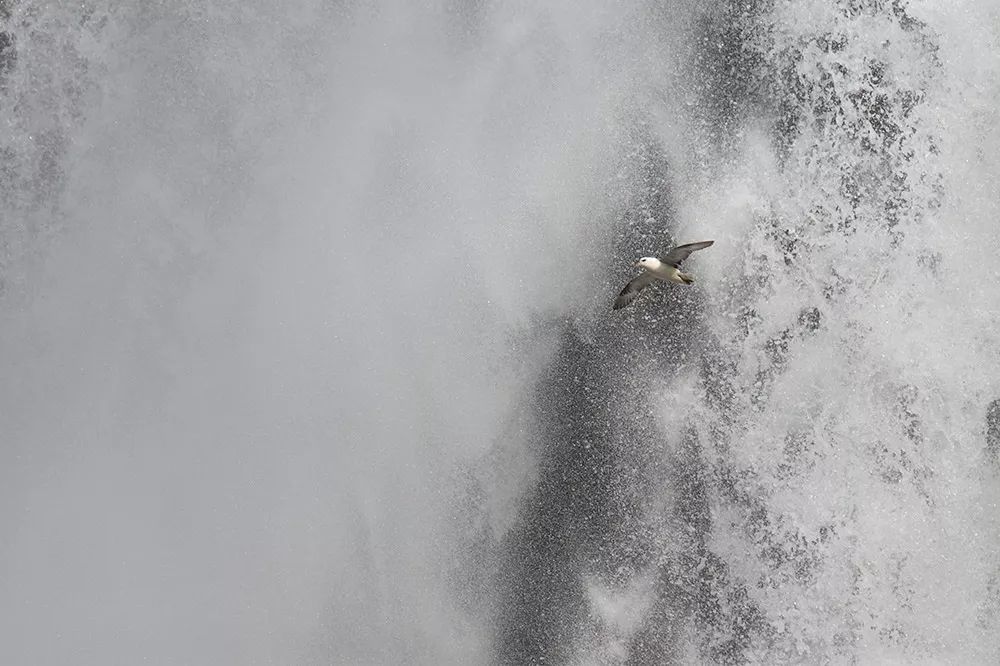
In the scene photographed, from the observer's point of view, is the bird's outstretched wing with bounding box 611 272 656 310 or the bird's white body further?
the bird's outstretched wing with bounding box 611 272 656 310

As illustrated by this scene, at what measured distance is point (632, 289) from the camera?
4539mm

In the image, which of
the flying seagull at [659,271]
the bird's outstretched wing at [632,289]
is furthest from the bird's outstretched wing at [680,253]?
the bird's outstretched wing at [632,289]

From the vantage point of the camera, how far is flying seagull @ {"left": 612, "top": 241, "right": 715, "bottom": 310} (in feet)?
14.3

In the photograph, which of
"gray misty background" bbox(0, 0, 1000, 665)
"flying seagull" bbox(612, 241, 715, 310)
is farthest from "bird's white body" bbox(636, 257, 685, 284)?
"gray misty background" bbox(0, 0, 1000, 665)

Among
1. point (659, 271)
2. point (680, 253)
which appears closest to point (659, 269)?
point (659, 271)

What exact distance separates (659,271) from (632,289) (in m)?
0.19

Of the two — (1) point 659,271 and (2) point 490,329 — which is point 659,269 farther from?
(2) point 490,329

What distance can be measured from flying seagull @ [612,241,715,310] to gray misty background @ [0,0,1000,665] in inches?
4.5

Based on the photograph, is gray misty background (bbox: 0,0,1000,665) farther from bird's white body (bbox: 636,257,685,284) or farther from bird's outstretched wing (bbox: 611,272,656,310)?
bird's white body (bbox: 636,257,685,284)

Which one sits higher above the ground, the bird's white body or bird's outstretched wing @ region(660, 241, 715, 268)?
bird's outstretched wing @ region(660, 241, 715, 268)

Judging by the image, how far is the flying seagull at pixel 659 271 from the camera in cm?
436

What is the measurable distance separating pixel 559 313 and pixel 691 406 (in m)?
0.80

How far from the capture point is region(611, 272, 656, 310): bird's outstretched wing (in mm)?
4500

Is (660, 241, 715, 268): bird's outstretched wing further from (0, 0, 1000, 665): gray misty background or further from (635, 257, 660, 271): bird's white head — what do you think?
(0, 0, 1000, 665): gray misty background
